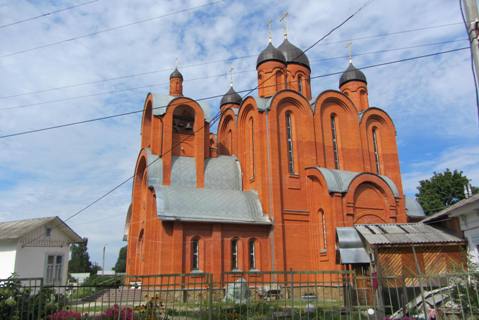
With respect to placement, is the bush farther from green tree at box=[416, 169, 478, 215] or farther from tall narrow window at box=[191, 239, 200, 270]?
green tree at box=[416, 169, 478, 215]

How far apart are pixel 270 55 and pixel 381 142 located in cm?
708

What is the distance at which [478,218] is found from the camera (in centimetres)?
1093

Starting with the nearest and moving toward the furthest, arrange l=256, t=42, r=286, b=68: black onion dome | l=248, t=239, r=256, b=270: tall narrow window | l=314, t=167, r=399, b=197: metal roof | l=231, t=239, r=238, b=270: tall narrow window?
l=231, t=239, r=238, b=270: tall narrow window, l=314, t=167, r=399, b=197: metal roof, l=248, t=239, r=256, b=270: tall narrow window, l=256, t=42, r=286, b=68: black onion dome

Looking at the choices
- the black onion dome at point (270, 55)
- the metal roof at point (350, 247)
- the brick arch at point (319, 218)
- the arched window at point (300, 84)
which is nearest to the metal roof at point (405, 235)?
the metal roof at point (350, 247)

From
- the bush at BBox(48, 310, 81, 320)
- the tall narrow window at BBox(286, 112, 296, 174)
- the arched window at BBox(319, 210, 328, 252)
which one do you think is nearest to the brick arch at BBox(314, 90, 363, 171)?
the tall narrow window at BBox(286, 112, 296, 174)

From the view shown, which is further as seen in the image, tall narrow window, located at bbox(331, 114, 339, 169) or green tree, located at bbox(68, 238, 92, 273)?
green tree, located at bbox(68, 238, 92, 273)

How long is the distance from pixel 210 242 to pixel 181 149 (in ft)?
17.3

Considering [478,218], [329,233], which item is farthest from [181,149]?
[478,218]

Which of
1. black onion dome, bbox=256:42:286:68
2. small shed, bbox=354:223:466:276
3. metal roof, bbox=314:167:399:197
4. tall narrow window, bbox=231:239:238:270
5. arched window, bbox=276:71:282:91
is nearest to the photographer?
small shed, bbox=354:223:466:276

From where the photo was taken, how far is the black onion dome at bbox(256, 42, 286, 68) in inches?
875

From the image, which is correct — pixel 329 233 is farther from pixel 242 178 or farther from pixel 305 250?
pixel 242 178

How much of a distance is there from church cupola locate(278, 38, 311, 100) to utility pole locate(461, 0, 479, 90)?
1729 centimetres

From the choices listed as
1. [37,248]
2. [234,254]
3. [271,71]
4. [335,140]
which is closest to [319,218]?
[234,254]

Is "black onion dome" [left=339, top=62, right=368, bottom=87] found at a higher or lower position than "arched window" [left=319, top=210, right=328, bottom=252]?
higher
